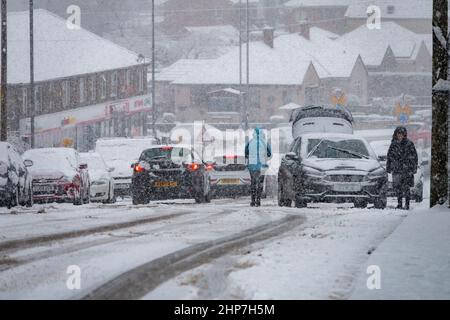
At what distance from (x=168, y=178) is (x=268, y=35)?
240 ft

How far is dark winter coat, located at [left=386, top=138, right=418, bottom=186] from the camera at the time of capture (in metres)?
21.1

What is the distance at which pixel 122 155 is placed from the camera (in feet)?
115

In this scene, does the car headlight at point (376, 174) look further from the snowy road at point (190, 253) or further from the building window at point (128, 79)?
the building window at point (128, 79)

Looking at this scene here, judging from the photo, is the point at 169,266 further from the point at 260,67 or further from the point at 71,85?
the point at 260,67

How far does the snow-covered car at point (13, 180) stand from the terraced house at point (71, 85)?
3050cm

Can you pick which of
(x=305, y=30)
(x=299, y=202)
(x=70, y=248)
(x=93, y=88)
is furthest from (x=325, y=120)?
(x=305, y=30)

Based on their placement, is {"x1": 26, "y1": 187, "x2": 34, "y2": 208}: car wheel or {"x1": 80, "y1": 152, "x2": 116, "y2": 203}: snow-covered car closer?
{"x1": 26, "y1": 187, "x2": 34, "y2": 208}: car wheel

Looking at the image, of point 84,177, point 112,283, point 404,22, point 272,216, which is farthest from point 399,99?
point 112,283

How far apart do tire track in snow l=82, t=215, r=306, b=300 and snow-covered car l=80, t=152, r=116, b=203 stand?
49.6 feet

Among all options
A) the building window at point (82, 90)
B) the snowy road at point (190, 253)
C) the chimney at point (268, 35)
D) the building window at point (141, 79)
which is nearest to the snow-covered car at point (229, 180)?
the snowy road at point (190, 253)

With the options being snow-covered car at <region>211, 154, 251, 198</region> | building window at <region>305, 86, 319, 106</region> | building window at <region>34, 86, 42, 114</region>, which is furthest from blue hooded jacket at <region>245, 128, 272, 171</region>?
building window at <region>305, 86, 319, 106</region>

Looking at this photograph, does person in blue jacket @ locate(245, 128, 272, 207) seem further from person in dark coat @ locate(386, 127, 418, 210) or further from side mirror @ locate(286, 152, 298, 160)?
person in dark coat @ locate(386, 127, 418, 210)

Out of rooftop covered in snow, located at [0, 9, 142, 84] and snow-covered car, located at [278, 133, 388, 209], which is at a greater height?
rooftop covered in snow, located at [0, 9, 142, 84]
